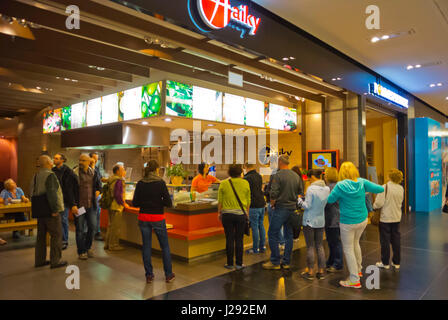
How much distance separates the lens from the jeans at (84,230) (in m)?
4.95

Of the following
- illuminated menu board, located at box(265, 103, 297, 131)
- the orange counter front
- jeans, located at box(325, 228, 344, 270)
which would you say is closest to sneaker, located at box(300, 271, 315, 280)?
jeans, located at box(325, 228, 344, 270)

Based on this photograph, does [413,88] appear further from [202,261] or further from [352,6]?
[202,261]

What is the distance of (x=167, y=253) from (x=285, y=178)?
1.87 metres

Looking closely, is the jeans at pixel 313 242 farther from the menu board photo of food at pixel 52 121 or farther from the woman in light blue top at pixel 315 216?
the menu board photo of food at pixel 52 121

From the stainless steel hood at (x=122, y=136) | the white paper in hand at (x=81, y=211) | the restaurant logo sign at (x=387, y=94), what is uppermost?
the restaurant logo sign at (x=387, y=94)

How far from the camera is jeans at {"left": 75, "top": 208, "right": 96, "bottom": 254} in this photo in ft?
16.2

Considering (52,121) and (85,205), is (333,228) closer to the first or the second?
(85,205)

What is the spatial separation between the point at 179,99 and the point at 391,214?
407cm

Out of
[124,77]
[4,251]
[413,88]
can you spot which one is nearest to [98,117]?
[124,77]

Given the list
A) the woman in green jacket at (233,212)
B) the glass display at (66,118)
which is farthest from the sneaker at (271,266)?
the glass display at (66,118)

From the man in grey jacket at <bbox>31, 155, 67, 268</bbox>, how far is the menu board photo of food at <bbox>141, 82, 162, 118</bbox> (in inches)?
83.0

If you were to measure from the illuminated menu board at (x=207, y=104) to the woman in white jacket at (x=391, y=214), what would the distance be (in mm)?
3599

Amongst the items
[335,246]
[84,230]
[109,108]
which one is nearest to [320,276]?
[335,246]
